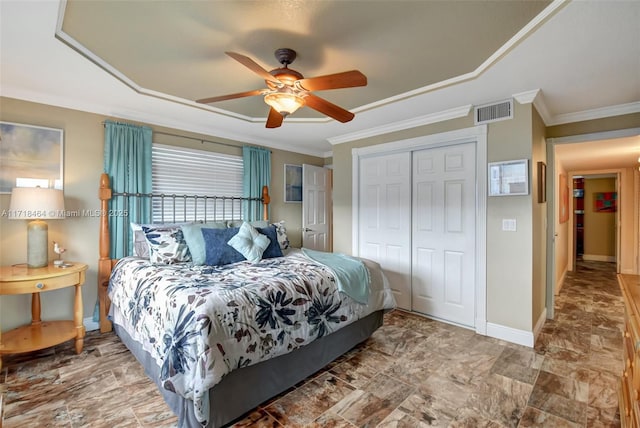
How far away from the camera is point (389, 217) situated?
152 inches

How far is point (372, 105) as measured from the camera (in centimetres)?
311

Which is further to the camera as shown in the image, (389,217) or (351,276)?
(389,217)

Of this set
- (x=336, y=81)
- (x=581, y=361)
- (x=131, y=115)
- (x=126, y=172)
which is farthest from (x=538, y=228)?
(x=131, y=115)

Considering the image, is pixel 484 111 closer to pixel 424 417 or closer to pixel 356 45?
pixel 356 45

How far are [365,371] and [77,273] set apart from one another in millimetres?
2577

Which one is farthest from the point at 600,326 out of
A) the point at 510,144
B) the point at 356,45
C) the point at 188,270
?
the point at 188,270

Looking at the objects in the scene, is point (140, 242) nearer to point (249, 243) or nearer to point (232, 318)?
point (249, 243)

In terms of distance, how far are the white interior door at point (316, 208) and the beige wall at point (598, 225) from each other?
23.2 feet

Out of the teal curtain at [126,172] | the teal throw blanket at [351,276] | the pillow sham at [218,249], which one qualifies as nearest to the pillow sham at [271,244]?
the pillow sham at [218,249]

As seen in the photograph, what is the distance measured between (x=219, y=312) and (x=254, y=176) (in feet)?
9.51

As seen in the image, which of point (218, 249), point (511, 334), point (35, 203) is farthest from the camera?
point (511, 334)

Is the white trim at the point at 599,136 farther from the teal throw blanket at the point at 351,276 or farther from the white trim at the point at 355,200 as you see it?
the teal throw blanket at the point at 351,276

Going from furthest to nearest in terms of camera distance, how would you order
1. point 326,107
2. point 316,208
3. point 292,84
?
point 316,208
point 326,107
point 292,84

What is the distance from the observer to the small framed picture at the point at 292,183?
4.77 meters
